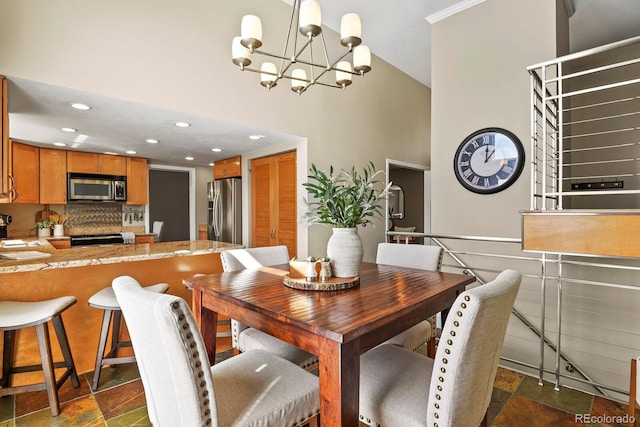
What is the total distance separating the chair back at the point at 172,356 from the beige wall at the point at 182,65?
1939 millimetres

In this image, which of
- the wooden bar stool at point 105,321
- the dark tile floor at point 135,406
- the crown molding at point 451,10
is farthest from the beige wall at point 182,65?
the dark tile floor at point 135,406

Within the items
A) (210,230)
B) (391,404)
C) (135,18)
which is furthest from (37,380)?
(210,230)

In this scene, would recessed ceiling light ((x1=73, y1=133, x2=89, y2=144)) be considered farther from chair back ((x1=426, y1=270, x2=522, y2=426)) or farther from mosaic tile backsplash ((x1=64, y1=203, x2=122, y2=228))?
chair back ((x1=426, y1=270, x2=522, y2=426))

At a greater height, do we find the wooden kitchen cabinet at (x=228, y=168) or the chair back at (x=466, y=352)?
the wooden kitchen cabinet at (x=228, y=168)

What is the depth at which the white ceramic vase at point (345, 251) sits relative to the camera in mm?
1656

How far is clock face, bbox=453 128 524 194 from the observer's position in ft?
9.91

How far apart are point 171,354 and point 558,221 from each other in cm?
179

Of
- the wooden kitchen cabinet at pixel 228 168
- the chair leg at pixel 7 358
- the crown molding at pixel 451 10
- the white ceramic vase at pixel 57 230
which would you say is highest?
the crown molding at pixel 451 10

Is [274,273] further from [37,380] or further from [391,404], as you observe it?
[37,380]

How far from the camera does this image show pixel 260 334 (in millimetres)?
1813

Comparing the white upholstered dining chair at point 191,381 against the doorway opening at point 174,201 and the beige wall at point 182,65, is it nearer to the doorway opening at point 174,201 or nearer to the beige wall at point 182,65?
the beige wall at point 182,65

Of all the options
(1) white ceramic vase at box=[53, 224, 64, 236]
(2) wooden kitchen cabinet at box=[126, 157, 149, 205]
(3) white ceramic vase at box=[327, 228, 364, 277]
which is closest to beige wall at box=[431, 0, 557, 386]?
(3) white ceramic vase at box=[327, 228, 364, 277]

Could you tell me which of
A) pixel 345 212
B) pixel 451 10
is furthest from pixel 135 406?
pixel 451 10

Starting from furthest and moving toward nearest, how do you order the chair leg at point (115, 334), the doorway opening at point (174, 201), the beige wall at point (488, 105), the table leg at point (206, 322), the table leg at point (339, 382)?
the doorway opening at point (174, 201)
the beige wall at point (488, 105)
the chair leg at point (115, 334)
the table leg at point (206, 322)
the table leg at point (339, 382)
